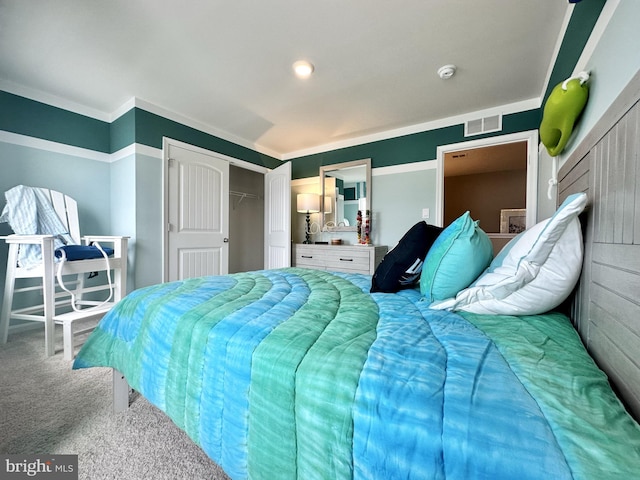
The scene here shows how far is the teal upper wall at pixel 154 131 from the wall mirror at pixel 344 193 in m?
0.18

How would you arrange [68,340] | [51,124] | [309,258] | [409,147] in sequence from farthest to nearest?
[309,258] < [409,147] < [51,124] < [68,340]

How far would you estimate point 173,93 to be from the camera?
8.82 feet

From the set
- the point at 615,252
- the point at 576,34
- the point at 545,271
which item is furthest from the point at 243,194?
the point at 615,252

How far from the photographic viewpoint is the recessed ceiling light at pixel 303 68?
2182mm

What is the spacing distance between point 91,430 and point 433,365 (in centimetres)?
164

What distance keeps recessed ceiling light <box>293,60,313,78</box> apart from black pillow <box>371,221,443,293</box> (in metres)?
1.78

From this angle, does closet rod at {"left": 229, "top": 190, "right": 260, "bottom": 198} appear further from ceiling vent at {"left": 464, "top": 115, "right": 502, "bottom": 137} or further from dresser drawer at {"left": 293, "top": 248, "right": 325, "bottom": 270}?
ceiling vent at {"left": 464, "top": 115, "right": 502, "bottom": 137}

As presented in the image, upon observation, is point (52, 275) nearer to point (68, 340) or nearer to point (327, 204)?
point (68, 340)

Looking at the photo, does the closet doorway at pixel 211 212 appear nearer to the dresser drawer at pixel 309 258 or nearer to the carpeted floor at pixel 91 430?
the dresser drawer at pixel 309 258

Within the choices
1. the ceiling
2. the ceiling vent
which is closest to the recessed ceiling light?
the ceiling

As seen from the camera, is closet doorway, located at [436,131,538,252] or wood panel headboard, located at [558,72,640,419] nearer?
wood panel headboard, located at [558,72,640,419]

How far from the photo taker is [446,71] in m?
2.25

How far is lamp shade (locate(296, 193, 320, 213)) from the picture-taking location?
13.1 ft

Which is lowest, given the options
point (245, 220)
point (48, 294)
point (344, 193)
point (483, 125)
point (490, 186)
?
point (48, 294)
